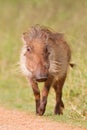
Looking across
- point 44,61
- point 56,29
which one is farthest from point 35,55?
point 56,29

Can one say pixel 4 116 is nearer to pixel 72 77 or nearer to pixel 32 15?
pixel 72 77

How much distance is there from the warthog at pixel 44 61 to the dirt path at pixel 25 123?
557 millimetres

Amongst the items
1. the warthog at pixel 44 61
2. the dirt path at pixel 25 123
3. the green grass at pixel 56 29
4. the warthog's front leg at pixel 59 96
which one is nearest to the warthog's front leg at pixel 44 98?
the warthog at pixel 44 61

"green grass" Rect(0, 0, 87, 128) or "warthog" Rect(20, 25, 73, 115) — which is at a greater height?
"warthog" Rect(20, 25, 73, 115)

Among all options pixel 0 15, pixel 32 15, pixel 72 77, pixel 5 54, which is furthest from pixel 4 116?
pixel 0 15

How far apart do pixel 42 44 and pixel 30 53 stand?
0.25m

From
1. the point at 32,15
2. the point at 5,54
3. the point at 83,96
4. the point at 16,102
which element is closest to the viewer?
the point at 83,96

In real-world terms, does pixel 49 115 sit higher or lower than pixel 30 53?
lower

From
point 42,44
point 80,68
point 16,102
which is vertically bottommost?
point 16,102

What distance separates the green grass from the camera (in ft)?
37.2

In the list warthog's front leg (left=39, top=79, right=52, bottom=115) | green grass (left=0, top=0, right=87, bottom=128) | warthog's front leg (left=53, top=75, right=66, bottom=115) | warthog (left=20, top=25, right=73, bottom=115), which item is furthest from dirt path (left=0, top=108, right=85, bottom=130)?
warthog's front leg (left=53, top=75, right=66, bottom=115)

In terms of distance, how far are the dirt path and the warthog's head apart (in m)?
0.64

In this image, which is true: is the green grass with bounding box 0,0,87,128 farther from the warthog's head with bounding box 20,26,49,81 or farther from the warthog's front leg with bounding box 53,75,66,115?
the warthog's head with bounding box 20,26,49,81

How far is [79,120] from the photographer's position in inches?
390
